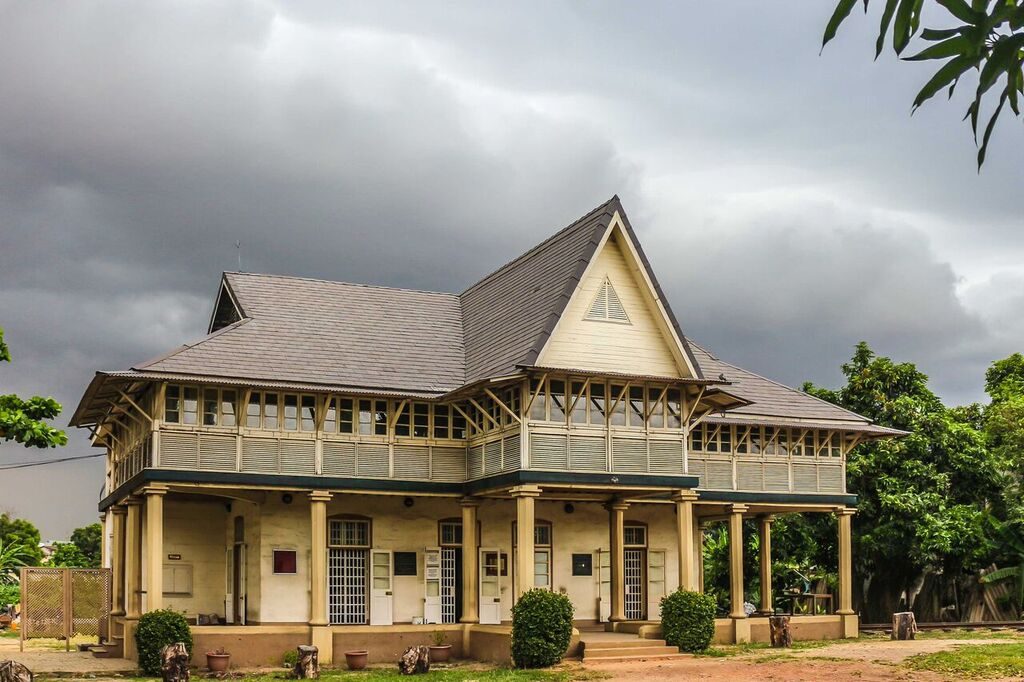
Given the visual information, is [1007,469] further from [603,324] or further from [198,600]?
[198,600]

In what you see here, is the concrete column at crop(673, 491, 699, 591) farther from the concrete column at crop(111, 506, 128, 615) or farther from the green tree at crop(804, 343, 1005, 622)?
the concrete column at crop(111, 506, 128, 615)

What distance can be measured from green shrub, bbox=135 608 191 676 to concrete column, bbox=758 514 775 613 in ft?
53.5

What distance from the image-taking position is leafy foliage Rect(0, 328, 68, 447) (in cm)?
2278

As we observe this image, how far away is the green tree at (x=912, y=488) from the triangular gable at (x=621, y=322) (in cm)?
1179

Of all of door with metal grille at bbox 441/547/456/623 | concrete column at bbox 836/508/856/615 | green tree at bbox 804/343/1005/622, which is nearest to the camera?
door with metal grille at bbox 441/547/456/623

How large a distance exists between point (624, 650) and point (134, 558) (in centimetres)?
1117

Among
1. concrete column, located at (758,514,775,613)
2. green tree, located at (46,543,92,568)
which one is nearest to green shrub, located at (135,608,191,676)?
concrete column, located at (758,514,775,613)

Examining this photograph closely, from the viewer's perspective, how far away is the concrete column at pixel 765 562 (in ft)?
112

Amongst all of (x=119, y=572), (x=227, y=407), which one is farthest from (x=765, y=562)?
(x=119, y=572)

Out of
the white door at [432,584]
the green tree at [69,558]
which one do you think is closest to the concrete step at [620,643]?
the white door at [432,584]

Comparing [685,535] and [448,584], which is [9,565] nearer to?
[448,584]

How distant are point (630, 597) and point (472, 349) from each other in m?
7.88

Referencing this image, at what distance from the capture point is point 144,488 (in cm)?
2548

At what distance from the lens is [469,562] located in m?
27.8
